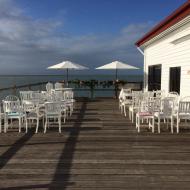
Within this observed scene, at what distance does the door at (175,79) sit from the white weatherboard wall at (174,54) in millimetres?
198

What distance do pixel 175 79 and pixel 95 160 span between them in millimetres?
7274

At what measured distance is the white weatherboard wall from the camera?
11.0m

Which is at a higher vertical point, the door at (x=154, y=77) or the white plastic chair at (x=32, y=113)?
the door at (x=154, y=77)

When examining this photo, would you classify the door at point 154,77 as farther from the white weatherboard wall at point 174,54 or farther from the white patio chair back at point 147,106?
the white patio chair back at point 147,106

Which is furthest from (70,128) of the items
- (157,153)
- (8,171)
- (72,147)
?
(8,171)

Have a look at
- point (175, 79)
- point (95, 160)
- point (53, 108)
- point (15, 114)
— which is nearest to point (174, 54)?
point (175, 79)

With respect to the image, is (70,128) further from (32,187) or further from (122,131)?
(32,187)

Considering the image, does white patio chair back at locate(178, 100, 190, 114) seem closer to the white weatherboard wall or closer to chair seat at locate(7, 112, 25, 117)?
the white weatherboard wall

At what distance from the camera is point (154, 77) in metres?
17.0

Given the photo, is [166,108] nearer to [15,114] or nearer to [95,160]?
[95,160]

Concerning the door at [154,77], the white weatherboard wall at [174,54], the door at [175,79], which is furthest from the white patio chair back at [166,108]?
the door at [154,77]

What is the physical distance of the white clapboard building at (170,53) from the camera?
429 inches

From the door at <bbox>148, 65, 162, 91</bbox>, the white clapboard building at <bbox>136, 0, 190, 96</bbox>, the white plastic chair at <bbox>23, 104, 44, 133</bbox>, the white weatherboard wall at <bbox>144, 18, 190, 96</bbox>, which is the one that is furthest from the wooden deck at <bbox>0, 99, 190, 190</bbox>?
the door at <bbox>148, 65, 162, 91</bbox>

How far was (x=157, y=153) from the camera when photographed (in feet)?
22.3
